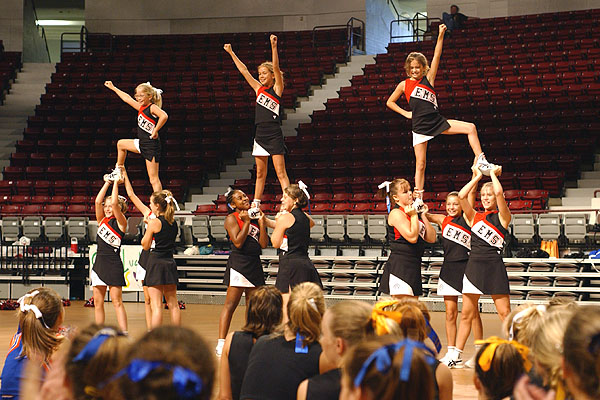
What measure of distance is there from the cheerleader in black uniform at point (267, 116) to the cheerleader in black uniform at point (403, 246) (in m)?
1.51

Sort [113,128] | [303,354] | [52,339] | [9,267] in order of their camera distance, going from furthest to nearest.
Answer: [113,128] < [9,267] < [52,339] < [303,354]

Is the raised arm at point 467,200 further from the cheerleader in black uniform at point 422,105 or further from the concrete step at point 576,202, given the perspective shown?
the concrete step at point 576,202

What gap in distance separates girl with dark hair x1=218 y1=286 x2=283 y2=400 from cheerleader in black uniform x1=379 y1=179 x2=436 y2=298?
101 inches

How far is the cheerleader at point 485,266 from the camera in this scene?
548cm

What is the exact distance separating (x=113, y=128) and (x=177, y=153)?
75.4 inches

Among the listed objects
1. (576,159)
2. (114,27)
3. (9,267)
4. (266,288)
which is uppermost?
(114,27)

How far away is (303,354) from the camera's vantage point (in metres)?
2.62

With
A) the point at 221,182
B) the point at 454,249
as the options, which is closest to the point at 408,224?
the point at 454,249

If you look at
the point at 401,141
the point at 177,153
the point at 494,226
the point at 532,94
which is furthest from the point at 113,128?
the point at 494,226

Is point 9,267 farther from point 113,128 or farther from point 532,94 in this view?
point 532,94

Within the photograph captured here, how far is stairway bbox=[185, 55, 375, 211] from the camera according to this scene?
1383cm

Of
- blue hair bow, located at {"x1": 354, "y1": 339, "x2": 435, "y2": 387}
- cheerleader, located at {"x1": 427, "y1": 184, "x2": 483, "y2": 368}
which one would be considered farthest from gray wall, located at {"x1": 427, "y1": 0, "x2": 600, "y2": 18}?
blue hair bow, located at {"x1": 354, "y1": 339, "x2": 435, "y2": 387}

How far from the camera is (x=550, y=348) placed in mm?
1760

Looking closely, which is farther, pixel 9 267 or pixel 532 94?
pixel 532 94
